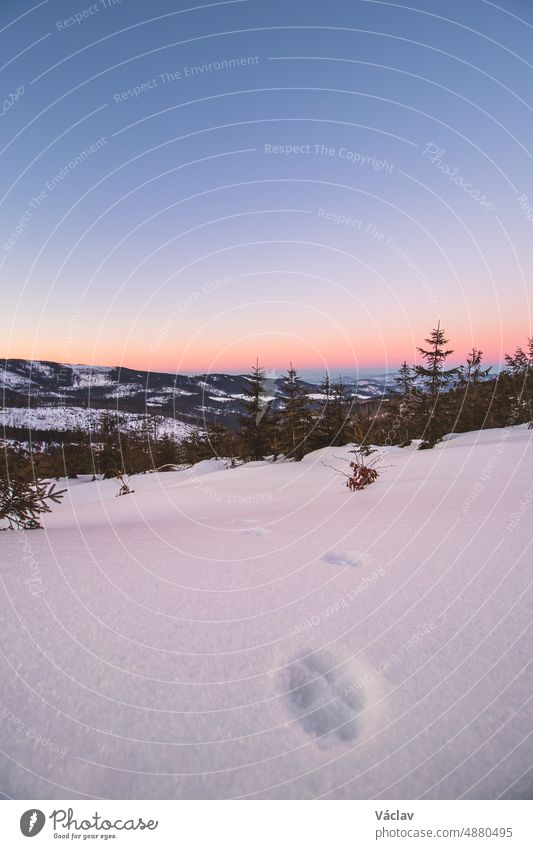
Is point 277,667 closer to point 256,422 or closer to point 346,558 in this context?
point 346,558

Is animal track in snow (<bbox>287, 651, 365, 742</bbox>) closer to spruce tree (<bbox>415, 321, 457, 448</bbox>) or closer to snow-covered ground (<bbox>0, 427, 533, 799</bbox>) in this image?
snow-covered ground (<bbox>0, 427, 533, 799</bbox>)

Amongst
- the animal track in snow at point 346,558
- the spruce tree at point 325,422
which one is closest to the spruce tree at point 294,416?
the spruce tree at point 325,422

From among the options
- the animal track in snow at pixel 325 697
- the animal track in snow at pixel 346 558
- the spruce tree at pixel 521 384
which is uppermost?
the spruce tree at pixel 521 384

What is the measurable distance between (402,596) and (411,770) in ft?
2.82

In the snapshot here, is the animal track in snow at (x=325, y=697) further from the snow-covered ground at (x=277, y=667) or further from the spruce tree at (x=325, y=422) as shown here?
the spruce tree at (x=325, y=422)

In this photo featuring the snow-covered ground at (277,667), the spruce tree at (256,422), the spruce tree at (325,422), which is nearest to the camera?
the snow-covered ground at (277,667)

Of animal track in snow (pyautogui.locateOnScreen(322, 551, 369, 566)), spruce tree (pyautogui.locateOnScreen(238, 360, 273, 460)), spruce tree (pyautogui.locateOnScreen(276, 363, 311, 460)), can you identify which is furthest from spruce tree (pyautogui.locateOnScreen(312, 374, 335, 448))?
animal track in snow (pyautogui.locateOnScreen(322, 551, 369, 566))

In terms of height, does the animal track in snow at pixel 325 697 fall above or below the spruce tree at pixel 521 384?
below

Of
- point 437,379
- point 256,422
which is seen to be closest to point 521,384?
point 437,379

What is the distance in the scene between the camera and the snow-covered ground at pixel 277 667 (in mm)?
1312

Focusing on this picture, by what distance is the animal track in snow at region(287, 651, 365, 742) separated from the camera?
142 cm

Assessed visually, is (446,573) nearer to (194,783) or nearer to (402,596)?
(402,596)

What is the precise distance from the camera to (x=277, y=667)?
1650mm
